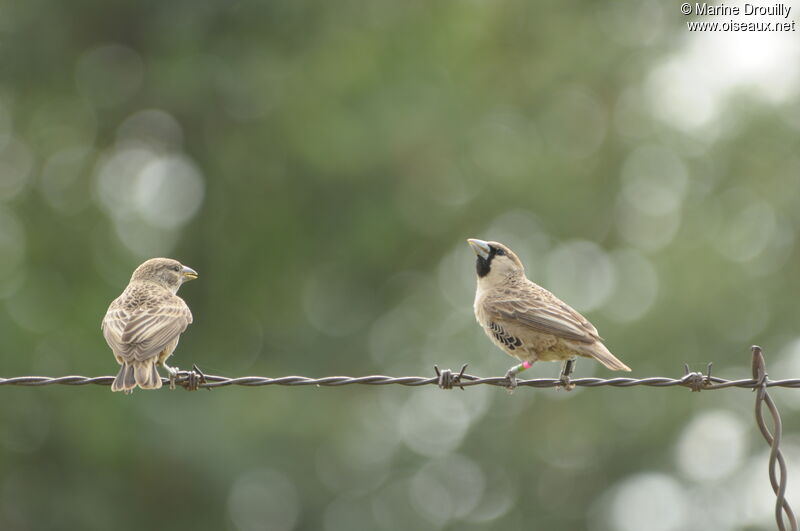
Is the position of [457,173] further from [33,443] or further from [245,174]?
[33,443]

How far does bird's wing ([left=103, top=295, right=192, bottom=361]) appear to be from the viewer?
8.20 metres

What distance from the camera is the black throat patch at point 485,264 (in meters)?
9.91

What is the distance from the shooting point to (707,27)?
22.2 m

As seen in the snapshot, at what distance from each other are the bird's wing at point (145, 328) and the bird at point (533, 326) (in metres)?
2.22

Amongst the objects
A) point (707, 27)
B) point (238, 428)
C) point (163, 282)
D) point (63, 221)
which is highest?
point (707, 27)

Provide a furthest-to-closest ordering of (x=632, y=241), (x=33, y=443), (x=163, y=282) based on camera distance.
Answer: (x=632, y=241), (x=33, y=443), (x=163, y=282)

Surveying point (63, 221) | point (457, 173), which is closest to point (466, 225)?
point (457, 173)

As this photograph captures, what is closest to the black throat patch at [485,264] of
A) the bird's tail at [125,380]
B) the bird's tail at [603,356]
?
the bird's tail at [603,356]

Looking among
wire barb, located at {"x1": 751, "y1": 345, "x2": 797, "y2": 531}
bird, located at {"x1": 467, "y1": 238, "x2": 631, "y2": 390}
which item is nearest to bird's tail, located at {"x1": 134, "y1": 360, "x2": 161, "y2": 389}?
bird, located at {"x1": 467, "y1": 238, "x2": 631, "y2": 390}

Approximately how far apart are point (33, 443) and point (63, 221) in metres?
3.50

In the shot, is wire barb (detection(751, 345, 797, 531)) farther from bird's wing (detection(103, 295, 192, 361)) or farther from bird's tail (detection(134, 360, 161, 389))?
bird's wing (detection(103, 295, 192, 361))

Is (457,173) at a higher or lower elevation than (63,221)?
higher

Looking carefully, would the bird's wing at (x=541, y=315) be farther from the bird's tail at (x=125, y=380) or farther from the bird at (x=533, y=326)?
the bird's tail at (x=125, y=380)

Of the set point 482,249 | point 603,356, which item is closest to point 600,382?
point 603,356
